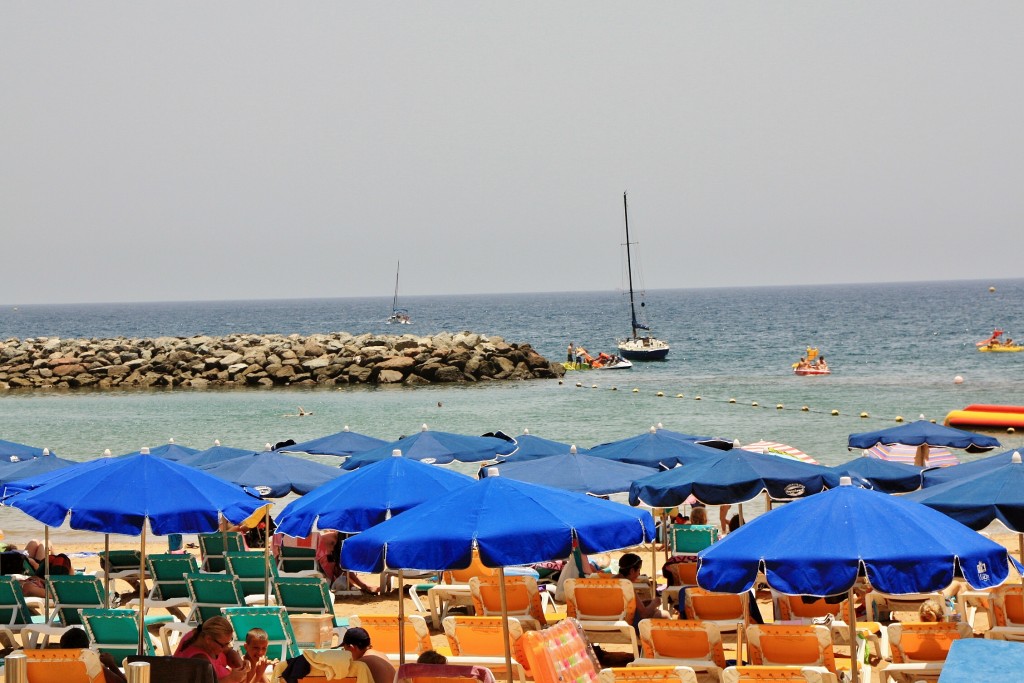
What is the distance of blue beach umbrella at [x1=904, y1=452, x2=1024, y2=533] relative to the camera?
876 cm

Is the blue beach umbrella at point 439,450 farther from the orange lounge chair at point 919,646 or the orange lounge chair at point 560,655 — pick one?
the orange lounge chair at point 919,646

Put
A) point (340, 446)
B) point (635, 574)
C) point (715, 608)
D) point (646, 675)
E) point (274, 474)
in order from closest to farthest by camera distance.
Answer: point (646, 675), point (715, 608), point (635, 574), point (274, 474), point (340, 446)

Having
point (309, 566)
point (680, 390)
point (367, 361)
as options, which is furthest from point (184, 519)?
point (367, 361)

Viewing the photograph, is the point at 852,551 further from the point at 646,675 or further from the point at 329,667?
the point at 329,667

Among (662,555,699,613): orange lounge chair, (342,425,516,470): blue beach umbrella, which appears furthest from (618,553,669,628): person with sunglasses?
(342,425,516,470): blue beach umbrella

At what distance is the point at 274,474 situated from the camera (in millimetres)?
13164

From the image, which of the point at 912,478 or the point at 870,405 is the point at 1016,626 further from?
the point at 870,405

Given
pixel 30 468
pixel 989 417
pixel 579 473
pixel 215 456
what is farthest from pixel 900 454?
pixel 989 417

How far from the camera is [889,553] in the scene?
666 centimetres

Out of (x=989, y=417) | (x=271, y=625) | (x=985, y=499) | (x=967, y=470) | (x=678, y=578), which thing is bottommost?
(x=989, y=417)

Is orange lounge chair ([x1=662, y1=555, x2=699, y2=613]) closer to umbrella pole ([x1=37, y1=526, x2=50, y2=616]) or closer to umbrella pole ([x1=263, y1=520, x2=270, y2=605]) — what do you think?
umbrella pole ([x1=263, y1=520, x2=270, y2=605])

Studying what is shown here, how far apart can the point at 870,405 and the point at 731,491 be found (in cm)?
3545

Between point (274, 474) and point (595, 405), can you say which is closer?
point (274, 474)

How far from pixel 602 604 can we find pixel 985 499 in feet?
10.1
